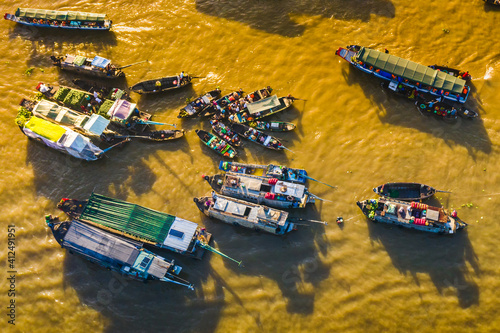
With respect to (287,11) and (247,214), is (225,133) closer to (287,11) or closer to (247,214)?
(247,214)

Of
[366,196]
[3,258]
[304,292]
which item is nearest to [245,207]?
[304,292]

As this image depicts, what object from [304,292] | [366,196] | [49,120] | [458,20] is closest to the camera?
[304,292]

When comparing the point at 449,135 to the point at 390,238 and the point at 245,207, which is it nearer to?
the point at 390,238

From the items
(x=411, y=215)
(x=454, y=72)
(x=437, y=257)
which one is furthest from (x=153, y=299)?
(x=454, y=72)

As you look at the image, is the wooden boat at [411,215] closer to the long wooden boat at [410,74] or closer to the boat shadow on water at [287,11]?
the long wooden boat at [410,74]

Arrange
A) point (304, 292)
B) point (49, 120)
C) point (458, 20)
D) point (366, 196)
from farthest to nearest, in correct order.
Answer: point (458, 20) → point (49, 120) → point (366, 196) → point (304, 292)

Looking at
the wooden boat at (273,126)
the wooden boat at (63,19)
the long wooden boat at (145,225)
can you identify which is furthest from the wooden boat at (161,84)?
the long wooden boat at (145,225)

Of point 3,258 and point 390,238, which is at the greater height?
point 390,238


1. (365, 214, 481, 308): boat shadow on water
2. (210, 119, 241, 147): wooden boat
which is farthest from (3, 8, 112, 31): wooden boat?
(365, 214, 481, 308): boat shadow on water
